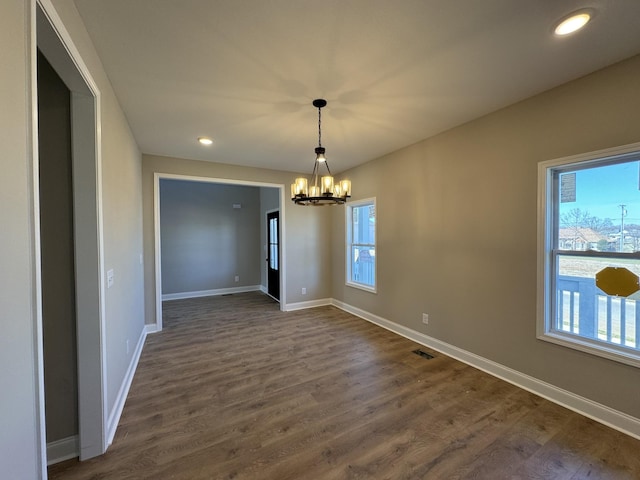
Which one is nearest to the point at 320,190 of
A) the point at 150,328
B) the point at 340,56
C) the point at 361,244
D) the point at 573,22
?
the point at 340,56

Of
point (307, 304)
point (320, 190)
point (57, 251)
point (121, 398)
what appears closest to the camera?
point (57, 251)

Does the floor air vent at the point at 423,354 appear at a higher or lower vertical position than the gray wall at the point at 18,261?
lower

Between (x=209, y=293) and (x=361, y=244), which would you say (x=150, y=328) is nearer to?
(x=209, y=293)

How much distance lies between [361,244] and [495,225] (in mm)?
2336

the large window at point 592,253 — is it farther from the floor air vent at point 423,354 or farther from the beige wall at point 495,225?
the floor air vent at point 423,354

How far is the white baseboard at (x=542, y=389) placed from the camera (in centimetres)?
196

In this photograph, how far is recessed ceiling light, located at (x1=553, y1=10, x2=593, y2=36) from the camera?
1.54 metres

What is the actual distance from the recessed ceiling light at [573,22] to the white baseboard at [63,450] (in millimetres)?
4084

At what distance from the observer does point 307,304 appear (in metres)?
5.29

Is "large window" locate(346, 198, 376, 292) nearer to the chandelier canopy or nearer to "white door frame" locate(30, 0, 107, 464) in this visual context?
the chandelier canopy

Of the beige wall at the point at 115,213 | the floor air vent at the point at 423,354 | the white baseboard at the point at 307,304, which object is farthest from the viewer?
the white baseboard at the point at 307,304

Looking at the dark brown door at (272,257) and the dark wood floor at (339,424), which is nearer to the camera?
the dark wood floor at (339,424)

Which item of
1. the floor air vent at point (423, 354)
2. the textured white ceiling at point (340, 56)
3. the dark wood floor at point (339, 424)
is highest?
the textured white ceiling at point (340, 56)

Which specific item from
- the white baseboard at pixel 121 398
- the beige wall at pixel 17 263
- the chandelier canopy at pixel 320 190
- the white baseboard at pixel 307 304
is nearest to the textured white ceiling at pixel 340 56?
the chandelier canopy at pixel 320 190
